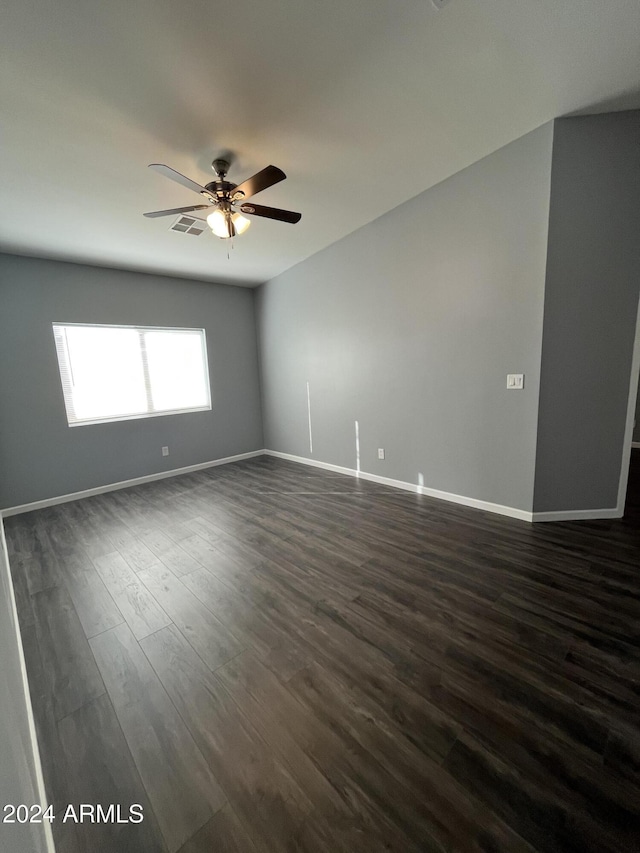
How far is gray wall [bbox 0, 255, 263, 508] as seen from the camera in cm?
354

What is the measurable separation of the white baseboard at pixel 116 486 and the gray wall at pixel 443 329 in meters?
1.81

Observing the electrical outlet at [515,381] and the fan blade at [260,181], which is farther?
the electrical outlet at [515,381]

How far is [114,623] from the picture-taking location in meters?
1.90

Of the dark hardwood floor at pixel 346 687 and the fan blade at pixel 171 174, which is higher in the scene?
the fan blade at pixel 171 174

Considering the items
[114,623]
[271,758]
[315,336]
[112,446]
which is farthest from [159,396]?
[271,758]

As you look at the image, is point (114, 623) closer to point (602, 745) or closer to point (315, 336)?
point (602, 745)

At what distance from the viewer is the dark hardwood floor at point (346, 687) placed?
1.01 metres

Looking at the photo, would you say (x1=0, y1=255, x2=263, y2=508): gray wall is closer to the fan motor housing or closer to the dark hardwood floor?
the dark hardwood floor

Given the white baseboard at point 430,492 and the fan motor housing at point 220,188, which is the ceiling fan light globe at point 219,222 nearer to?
the fan motor housing at point 220,188

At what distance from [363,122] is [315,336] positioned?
8.28 ft

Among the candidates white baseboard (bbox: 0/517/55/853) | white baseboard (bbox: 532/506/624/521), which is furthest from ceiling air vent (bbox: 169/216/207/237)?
white baseboard (bbox: 532/506/624/521)

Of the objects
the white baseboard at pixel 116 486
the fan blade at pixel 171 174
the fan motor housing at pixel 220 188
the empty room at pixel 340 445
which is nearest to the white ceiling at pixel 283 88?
the empty room at pixel 340 445

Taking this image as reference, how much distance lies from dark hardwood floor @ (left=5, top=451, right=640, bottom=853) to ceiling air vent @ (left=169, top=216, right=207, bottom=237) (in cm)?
290

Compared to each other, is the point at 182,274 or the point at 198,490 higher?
the point at 182,274
